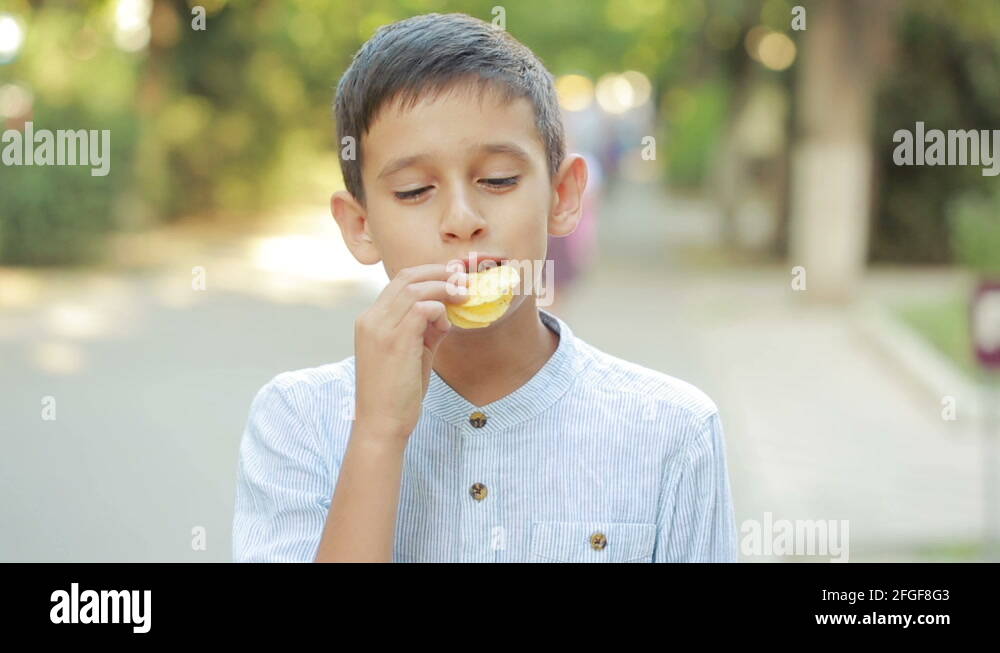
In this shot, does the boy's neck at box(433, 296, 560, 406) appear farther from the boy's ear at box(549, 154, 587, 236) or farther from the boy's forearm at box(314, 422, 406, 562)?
the boy's forearm at box(314, 422, 406, 562)

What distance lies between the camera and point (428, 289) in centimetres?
199

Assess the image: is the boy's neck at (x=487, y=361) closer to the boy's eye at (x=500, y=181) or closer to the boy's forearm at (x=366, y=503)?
the boy's eye at (x=500, y=181)

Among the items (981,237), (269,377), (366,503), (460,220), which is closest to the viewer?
(366,503)

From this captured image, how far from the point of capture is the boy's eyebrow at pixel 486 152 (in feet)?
6.86

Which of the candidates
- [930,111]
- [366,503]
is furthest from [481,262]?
[930,111]

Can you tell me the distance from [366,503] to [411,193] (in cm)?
49

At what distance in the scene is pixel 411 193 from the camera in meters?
2.11

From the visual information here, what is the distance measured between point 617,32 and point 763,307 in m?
18.7

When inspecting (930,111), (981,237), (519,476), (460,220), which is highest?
(930,111)

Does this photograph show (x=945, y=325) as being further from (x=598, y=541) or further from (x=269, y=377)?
(x=598, y=541)

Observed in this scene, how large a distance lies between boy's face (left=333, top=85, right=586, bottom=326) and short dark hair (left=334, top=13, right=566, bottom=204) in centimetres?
3

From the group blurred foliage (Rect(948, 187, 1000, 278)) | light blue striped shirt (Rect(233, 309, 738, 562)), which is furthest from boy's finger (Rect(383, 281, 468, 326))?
blurred foliage (Rect(948, 187, 1000, 278))

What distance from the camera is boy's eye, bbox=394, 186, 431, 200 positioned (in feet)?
6.91

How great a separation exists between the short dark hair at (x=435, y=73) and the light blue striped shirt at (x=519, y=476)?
1.24 feet
